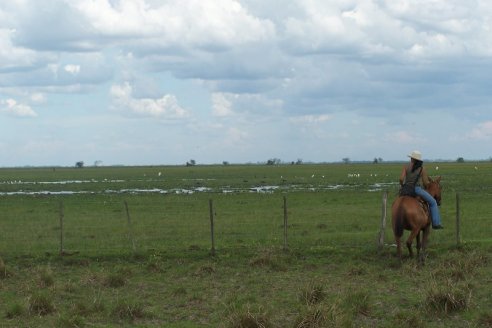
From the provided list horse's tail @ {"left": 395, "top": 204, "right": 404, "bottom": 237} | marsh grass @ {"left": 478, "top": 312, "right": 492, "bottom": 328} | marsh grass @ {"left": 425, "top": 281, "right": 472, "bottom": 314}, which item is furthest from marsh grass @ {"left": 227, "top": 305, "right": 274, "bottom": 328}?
horse's tail @ {"left": 395, "top": 204, "right": 404, "bottom": 237}

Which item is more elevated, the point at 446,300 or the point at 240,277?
the point at 446,300

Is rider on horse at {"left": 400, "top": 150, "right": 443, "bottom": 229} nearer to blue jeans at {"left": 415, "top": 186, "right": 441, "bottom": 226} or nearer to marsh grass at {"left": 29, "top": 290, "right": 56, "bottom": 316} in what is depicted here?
blue jeans at {"left": 415, "top": 186, "right": 441, "bottom": 226}

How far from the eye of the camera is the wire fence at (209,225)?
65.4ft

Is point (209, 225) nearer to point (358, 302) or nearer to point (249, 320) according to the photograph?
point (358, 302)

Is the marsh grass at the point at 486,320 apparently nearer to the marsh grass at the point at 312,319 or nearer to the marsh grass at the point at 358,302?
the marsh grass at the point at 358,302

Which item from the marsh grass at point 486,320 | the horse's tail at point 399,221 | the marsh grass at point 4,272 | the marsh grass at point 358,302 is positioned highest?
the horse's tail at point 399,221

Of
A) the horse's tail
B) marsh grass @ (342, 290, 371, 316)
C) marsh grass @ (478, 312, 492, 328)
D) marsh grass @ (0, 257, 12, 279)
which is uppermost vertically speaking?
the horse's tail

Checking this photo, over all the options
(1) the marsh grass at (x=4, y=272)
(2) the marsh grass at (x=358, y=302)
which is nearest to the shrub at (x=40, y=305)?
(1) the marsh grass at (x=4, y=272)

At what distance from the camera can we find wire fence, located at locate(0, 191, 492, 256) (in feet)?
65.4

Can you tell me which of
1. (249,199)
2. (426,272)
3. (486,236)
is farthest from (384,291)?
(249,199)

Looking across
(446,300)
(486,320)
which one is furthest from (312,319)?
(486,320)

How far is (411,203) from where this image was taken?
16516 mm

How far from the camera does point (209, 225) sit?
26266 mm

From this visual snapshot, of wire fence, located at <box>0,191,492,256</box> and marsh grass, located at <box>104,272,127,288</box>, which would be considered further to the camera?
wire fence, located at <box>0,191,492,256</box>
